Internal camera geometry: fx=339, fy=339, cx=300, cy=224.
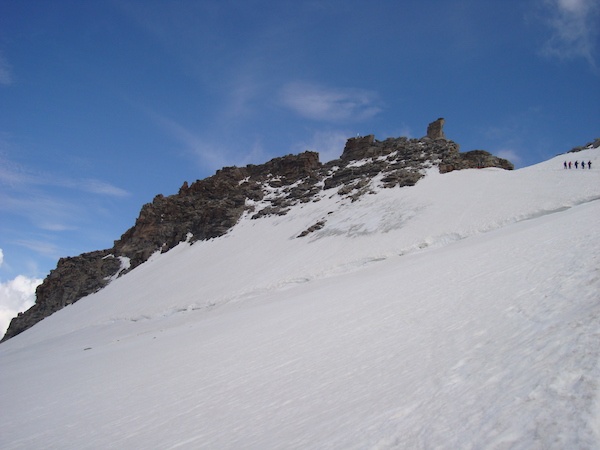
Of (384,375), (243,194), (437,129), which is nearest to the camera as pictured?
(384,375)

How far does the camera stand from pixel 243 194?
187 ft

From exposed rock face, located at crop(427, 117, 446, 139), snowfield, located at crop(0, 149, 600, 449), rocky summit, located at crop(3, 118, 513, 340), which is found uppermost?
exposed rock face, located at crop(427, 117, 446, 139)

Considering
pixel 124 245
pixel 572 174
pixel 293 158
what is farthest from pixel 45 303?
pixel 572 174

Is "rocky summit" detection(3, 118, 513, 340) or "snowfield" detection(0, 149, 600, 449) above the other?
"rocky summit" detection(3, 118, 513, 340)

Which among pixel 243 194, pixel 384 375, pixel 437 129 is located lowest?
pixel 384 375

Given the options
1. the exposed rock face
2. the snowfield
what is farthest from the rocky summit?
the snowfield

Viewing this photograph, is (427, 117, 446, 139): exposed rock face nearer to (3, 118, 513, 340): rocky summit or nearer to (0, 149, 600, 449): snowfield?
(3, 118, 513, 340): rocky summit

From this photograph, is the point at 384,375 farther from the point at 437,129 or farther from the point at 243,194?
the point at 437,129

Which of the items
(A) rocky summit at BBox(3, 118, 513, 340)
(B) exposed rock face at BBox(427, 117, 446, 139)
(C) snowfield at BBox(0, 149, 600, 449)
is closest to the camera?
(C) snowfield at BBox(0, 149, 600, 449)

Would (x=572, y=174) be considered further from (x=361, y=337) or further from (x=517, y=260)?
(x=361, y=337)

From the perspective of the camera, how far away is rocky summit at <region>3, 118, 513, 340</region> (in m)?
43.7

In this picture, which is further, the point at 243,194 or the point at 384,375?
the point at 243,194

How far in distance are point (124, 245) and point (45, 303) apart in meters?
15.6

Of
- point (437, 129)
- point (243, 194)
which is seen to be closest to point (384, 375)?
point (243, 194)
